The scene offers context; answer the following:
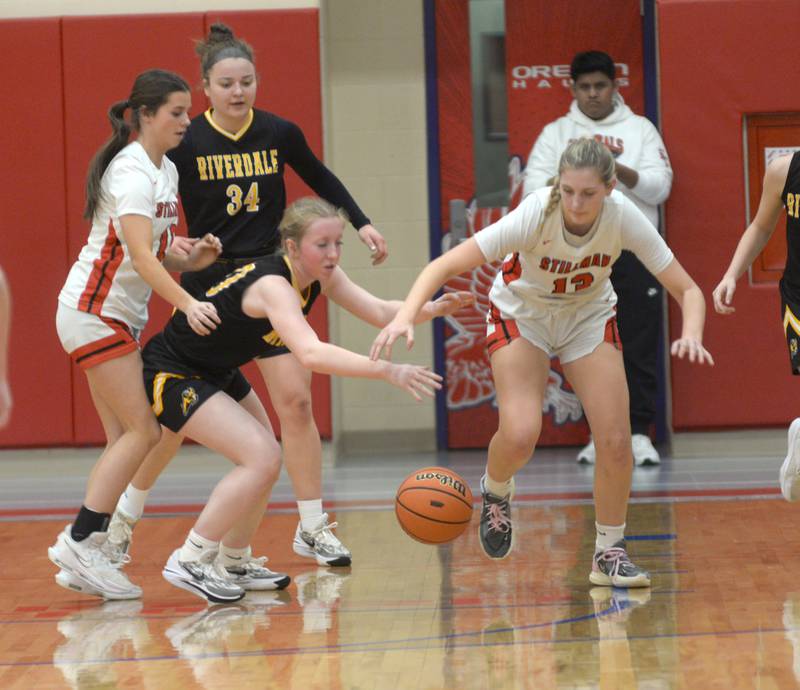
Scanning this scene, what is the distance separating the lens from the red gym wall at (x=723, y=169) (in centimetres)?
766

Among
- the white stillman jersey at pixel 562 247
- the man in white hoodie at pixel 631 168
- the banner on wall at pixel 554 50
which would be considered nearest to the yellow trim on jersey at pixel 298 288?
the white stillman jersey at pixel 562 247

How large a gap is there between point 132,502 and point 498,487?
4.67 ft

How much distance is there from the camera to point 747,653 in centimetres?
374

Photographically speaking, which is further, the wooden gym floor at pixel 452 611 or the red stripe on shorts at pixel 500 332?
the red stripe on shorts at pixel 500 332

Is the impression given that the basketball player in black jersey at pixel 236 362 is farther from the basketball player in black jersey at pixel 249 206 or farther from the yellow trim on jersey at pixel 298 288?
the basketball player in black jersey at pixel 249 206

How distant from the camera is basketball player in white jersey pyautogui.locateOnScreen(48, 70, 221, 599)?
4672 mm

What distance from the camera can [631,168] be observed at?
729 cm

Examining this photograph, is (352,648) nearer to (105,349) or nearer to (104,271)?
(105,349)

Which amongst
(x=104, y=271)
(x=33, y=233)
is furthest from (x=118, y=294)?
(x=33, y=233)

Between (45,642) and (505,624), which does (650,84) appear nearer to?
(505,624)

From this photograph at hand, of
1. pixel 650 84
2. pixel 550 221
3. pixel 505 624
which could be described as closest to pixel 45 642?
pixel 505 624

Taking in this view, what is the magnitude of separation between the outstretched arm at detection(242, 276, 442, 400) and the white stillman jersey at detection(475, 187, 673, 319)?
60cm

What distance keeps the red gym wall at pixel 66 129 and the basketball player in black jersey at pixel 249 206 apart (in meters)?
2.21

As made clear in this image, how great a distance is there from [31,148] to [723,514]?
457 cm
